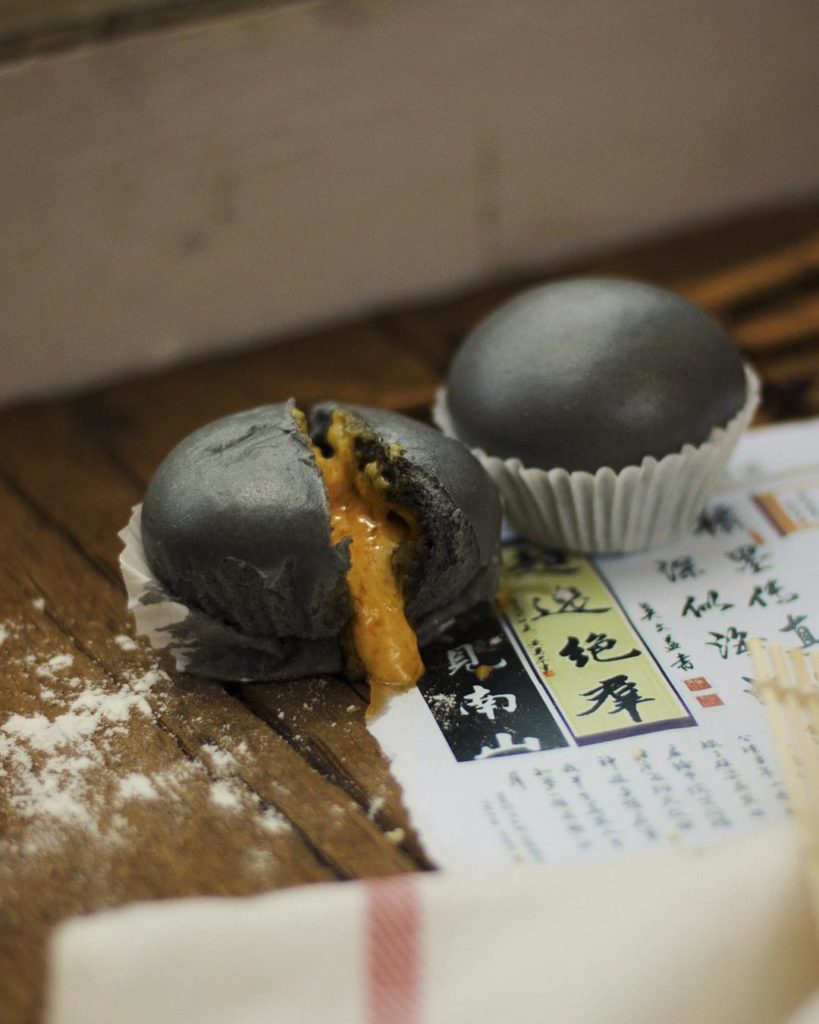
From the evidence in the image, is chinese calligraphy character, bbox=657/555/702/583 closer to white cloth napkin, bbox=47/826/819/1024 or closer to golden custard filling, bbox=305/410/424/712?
golden custard filling, bbox=305/410/424/712

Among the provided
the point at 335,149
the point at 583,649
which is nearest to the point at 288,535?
the point at 583,649

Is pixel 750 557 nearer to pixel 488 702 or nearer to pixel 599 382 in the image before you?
pixel 599 382

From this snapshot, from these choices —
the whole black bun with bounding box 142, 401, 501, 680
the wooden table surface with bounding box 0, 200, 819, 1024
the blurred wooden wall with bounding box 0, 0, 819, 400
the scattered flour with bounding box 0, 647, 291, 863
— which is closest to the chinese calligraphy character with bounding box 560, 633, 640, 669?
the whole black bun with bounding box 142, 401, 501, 680

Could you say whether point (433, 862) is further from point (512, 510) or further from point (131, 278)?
point (131, 278)

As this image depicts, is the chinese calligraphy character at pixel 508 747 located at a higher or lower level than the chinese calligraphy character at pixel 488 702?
higher

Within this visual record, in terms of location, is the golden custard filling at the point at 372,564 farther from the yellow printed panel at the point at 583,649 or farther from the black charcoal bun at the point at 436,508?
the yellow printed panel at the point at 583,649

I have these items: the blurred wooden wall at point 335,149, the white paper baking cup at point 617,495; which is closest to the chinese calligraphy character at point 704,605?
the white paper baking cup at point 617,495
